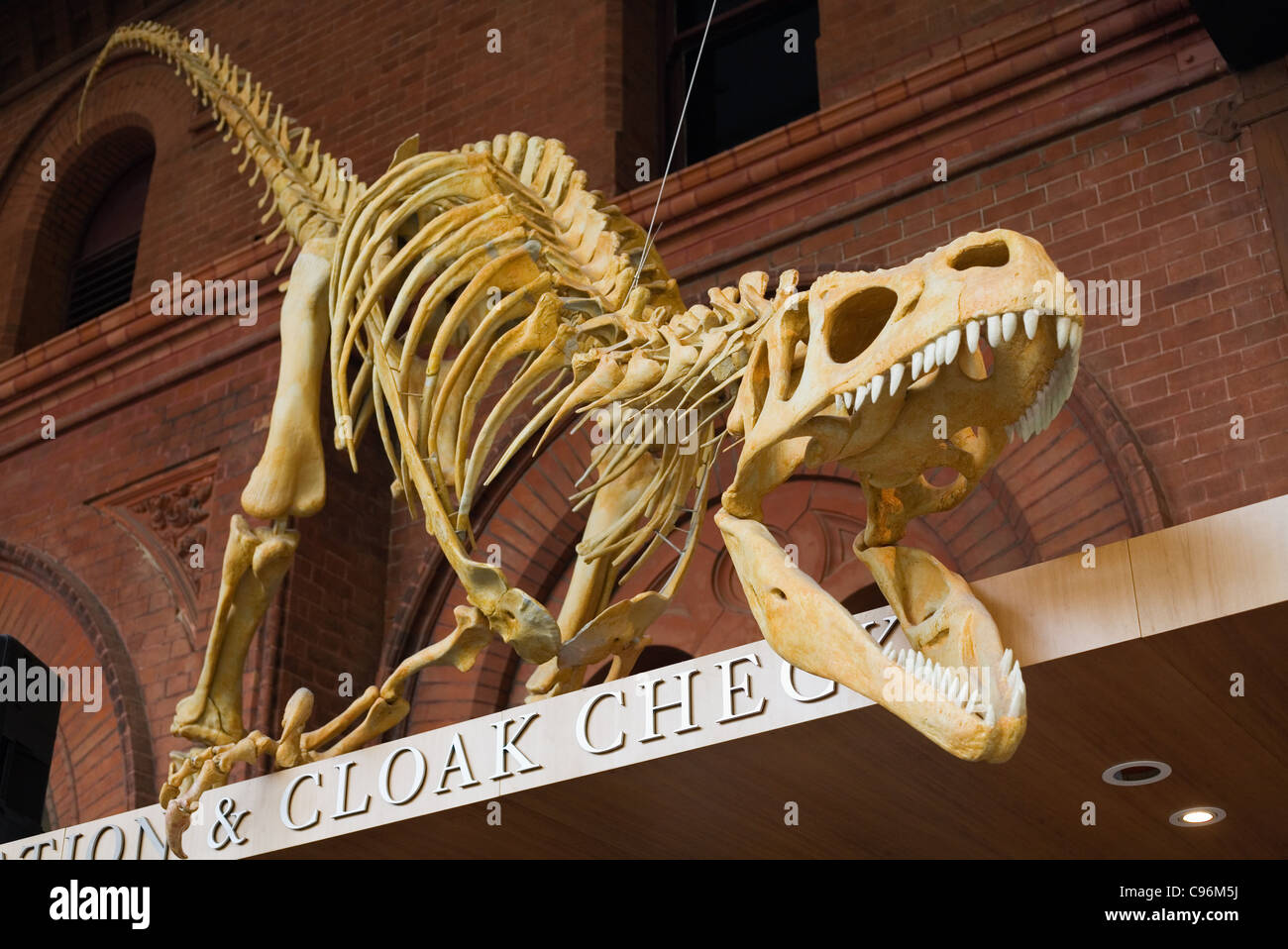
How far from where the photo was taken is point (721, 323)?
175 inches

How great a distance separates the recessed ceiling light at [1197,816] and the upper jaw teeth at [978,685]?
1.27 m

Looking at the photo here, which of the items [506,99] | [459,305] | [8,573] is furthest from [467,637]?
[8,573]

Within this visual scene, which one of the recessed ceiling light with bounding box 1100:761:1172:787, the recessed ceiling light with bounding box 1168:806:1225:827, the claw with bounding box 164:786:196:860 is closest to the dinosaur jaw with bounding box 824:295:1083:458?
the recessed ceiling light with bounding box 1100:761:1172:787

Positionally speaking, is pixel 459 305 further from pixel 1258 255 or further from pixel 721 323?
pixel 1258 255

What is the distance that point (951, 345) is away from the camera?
316 cm

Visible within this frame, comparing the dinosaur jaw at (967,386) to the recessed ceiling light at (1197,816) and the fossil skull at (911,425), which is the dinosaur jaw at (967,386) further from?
the recessed ceiling light at (1197,816)

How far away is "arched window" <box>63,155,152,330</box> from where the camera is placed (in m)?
11.3

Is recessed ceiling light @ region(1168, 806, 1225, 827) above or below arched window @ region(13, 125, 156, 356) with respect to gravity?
below

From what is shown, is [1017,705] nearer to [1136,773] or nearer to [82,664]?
[1136,773]

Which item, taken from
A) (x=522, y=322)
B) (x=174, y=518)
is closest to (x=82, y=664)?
(x=174, y=518)

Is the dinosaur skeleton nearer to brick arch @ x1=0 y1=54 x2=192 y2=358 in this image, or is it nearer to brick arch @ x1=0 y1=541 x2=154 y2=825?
brick arch @ x1=0 y1=541 x2=154 y2=825

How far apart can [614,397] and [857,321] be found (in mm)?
1108

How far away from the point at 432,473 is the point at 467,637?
0.62m

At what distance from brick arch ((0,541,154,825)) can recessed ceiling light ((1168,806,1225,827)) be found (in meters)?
5.47
